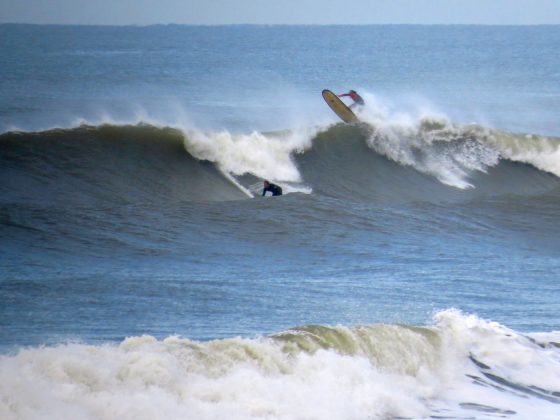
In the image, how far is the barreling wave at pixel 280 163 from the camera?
19.7 metres

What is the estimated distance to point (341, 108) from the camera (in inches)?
1074

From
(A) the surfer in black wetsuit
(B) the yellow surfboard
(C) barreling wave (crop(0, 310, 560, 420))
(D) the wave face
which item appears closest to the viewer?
(C) barreling wave (crop(0, 310, 560, 420))

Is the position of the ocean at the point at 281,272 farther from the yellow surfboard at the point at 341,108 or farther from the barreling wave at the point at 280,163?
the yellow surfboard at the point at 341,108

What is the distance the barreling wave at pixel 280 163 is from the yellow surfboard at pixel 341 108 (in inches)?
26.7

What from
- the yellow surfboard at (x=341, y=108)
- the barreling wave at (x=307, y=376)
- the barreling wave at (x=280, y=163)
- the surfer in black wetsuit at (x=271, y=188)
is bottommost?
the barreling wave at (x=307, y=376)

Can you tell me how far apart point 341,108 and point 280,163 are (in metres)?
4.40

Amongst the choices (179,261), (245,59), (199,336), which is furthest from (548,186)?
(245,59)

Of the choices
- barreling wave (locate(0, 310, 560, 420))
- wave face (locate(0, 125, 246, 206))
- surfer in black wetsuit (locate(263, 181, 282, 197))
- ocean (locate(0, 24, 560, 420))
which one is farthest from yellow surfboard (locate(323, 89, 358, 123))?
barreling wave (locate(0, 310, 560, 420))

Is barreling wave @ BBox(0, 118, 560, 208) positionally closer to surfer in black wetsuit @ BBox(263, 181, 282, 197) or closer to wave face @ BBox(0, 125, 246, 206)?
wave face @ BBox(0, 125, 246, 206)

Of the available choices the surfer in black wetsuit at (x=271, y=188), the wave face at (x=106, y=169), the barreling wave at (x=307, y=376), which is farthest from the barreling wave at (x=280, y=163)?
the barreling wave at (x=307, y=376)

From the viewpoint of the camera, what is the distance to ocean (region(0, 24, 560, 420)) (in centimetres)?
925

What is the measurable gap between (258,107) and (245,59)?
4489cm

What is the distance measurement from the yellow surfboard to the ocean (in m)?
0.62

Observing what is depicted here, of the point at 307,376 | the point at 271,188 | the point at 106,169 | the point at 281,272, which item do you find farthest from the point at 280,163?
the point at 307,376
